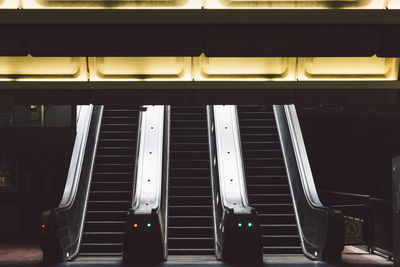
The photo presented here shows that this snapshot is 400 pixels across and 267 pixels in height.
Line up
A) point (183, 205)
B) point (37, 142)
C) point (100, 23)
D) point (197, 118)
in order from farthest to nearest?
point (197, 118)
point (37, 142)
point (183, 205)
point (100, 23)

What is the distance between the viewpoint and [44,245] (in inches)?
385

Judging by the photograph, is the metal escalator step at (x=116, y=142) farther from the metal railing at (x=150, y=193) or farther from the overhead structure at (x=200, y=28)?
the overhead structure at (x=200, y=28)

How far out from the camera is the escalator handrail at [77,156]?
1139 centimetres

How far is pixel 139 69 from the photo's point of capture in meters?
6.57

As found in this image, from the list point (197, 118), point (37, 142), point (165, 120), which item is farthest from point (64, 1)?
point (197, 118)

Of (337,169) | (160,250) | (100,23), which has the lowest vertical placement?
(160,250)

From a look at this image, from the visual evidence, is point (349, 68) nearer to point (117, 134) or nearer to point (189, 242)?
point (189, 242)

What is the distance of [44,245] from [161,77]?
458 centimetres

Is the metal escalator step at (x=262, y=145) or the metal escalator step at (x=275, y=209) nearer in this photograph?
the metal escalator step at (x=275, y=209)

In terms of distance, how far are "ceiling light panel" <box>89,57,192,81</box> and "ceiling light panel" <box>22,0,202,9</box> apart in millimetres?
1305

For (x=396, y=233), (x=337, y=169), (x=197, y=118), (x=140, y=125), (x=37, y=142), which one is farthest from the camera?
(x=337, y=169)

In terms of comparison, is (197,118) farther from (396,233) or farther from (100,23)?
(100,23)

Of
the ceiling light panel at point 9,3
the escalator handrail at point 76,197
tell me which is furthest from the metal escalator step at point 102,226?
the ceiling light panel at point 9,3

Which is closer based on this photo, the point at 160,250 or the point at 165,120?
the point at 160,250
